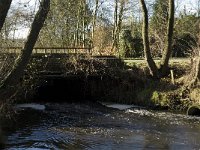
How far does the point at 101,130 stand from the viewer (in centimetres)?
1658

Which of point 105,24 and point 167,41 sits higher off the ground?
point 105,24

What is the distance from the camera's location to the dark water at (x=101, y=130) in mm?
14195

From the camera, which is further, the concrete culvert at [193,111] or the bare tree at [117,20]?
the bare tree at [117,20]

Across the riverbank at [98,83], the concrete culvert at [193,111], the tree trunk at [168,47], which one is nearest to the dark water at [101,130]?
the concrete culvert at [193,111]

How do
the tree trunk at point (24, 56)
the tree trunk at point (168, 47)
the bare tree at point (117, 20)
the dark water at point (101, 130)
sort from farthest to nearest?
the bare tree at point (117, 20) → the tree trunk at point (168, 47) → the dark water at point (101, 130) → the tree trunk at point (24, 56)

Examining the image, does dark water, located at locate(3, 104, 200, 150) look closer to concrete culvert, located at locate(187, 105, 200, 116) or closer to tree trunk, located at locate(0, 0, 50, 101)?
concrete culvert, located at locate(187, 105, 200, 116)

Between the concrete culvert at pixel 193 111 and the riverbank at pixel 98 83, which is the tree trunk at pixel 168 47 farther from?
the concrete culvert at pixel 193 111

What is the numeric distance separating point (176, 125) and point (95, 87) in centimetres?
873

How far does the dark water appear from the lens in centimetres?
1420

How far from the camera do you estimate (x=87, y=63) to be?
24859mm

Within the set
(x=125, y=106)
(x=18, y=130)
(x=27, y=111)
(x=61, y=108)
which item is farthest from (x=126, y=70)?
(x=18, y=130)

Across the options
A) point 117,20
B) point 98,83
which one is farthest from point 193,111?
point 117,20

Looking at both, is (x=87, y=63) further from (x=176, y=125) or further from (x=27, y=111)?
(x=176, y=125)

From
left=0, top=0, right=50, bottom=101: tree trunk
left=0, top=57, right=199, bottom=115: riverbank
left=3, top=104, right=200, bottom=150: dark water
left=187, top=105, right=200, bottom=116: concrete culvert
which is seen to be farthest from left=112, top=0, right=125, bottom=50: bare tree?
left=0, top=0, right=50, bottom=101: tree trunk
